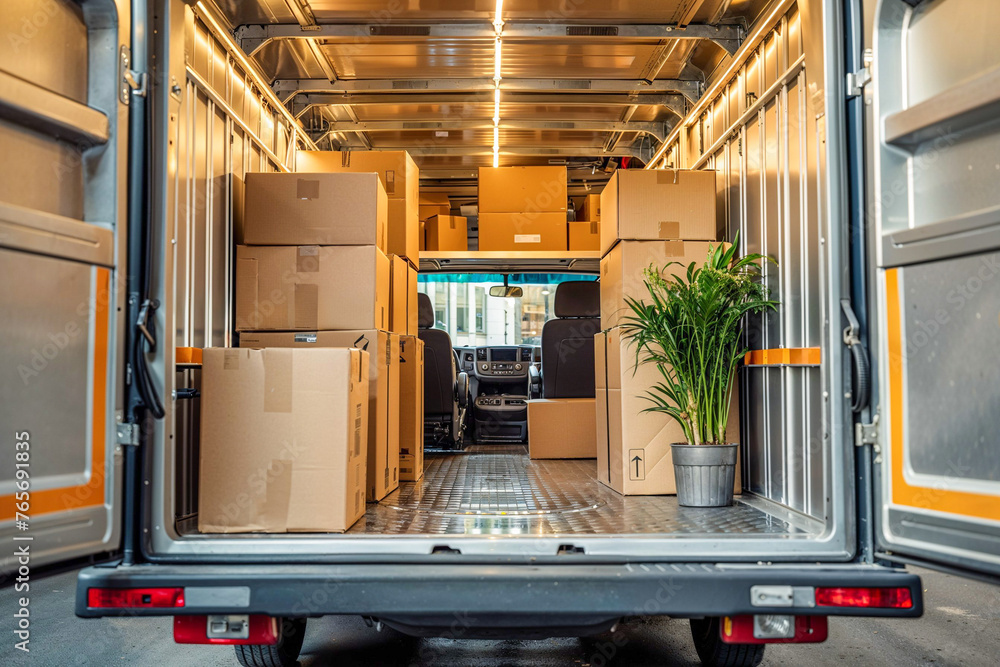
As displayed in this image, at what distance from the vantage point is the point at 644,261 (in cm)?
345

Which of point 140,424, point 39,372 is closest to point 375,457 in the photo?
point 140,424

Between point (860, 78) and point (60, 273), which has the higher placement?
point (860, 78)

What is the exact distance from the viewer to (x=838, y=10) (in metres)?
2.05

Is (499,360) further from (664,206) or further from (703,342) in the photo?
(703,342)

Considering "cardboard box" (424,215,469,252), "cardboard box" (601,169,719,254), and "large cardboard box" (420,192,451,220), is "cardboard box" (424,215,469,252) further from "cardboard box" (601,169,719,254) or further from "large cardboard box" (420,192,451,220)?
"cardboard box" (601,169,719,254)

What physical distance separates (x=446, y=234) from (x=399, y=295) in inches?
A: 81.4

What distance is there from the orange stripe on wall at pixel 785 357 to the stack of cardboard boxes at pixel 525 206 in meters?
2.58

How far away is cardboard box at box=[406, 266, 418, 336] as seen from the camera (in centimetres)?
415

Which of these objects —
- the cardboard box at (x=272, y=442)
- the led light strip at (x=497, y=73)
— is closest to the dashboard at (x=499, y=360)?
the led light strip at (x=497, y=73)

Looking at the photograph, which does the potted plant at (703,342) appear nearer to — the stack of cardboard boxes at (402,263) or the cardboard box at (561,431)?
the stack of cardboard boxes at (402,263)

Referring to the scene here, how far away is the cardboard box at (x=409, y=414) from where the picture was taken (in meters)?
3.79

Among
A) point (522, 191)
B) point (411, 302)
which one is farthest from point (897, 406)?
point (522, 191)

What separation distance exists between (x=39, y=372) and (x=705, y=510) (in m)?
2.17

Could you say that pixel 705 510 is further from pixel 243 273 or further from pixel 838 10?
pixel 243 273
